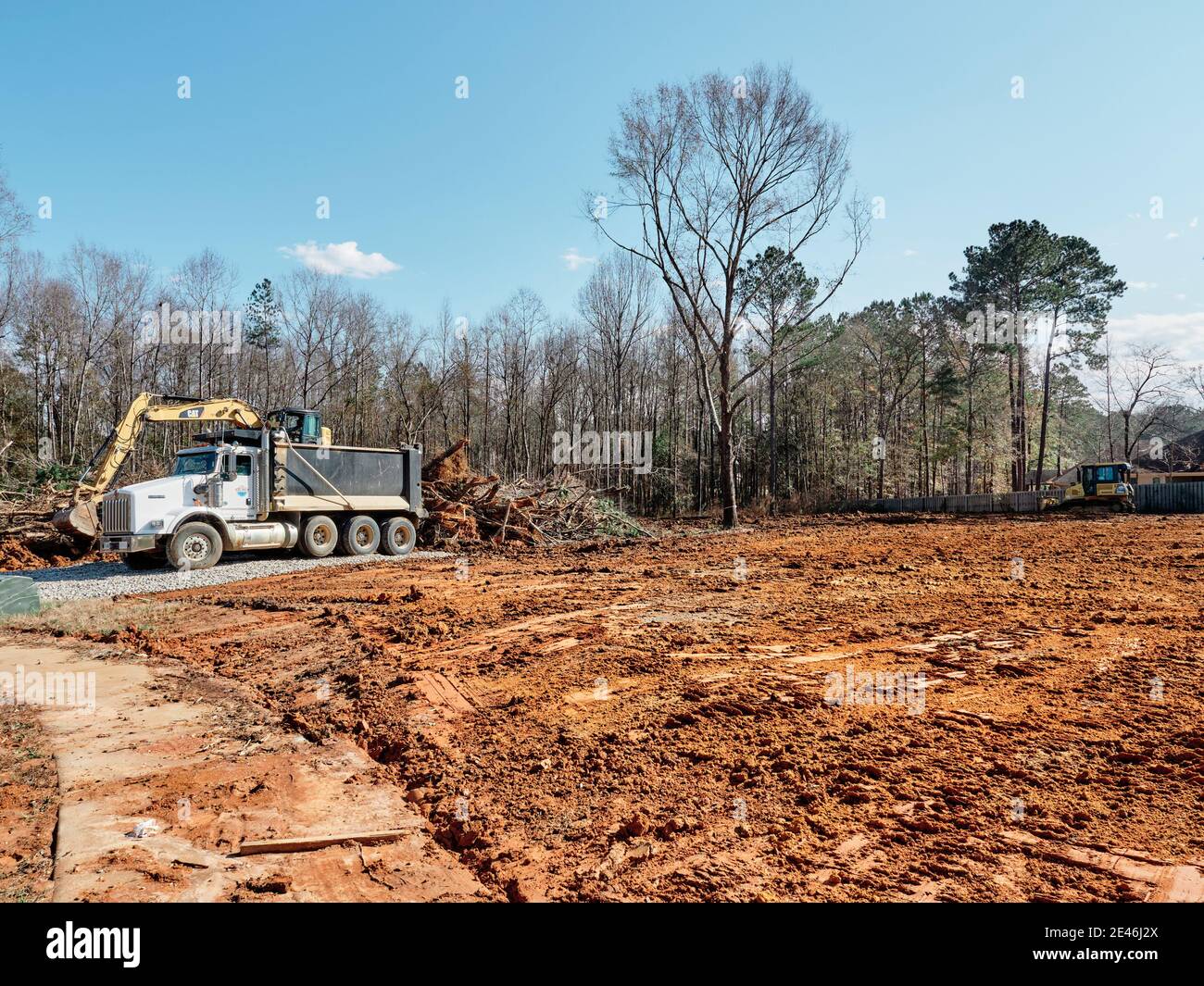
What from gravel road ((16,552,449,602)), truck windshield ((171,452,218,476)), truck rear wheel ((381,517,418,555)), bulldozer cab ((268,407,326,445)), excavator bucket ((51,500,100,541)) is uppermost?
bulldozer cab ((268,407,326,445))

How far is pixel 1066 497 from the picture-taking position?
101 ft

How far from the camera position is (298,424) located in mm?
17156

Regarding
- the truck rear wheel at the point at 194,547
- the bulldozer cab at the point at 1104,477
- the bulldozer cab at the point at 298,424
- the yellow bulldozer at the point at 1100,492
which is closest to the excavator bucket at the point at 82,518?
the truck rear wheel at the point at 194,547

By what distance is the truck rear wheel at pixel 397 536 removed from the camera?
18.4m

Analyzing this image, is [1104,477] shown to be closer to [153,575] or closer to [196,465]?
[196,465]

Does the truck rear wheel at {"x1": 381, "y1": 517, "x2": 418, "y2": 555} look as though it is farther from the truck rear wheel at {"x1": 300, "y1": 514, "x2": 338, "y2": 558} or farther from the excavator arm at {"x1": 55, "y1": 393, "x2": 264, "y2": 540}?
the excavator arm at {"x1": 55, "y1": 393, "x2": 264, "y2": 540}

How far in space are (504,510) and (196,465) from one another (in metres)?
9.20

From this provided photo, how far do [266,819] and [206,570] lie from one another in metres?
12.9

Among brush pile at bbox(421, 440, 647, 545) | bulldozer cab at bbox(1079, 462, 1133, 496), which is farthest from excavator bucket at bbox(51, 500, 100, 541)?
bulldozer cab at bbox(1079, 462, 1133, 496)

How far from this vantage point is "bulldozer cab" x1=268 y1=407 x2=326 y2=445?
1695 cm

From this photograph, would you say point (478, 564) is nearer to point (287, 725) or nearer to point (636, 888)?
point (287, 725)

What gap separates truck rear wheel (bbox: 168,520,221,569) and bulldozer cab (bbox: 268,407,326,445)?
3.15 meters

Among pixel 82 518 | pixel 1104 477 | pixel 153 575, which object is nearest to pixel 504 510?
pixel 153 575
